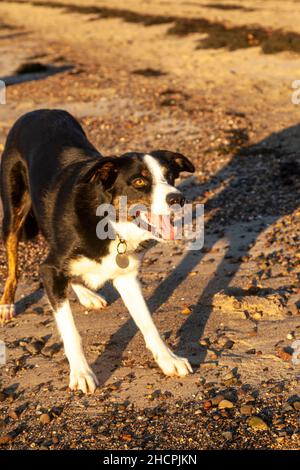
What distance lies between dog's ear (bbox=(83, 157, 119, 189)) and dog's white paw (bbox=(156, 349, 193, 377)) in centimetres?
138

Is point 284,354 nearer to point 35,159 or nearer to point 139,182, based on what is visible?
point 139,182

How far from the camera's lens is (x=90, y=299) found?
656 cm

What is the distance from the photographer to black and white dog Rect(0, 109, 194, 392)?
506 cm

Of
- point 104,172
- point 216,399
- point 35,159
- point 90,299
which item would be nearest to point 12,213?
point 35,159

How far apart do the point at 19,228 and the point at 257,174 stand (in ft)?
13.8

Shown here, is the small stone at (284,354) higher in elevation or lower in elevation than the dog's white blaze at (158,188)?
lower

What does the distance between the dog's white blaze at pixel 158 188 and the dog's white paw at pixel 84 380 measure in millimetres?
1323

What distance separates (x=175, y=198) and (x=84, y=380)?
152 cm

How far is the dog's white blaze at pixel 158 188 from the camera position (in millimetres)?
4922

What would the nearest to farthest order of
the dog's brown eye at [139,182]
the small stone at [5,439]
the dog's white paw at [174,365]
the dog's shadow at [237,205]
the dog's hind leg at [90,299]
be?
the small stone at [5,439]
the dog's brown eye at [139,182]
the dog's white paw at [174,365]
the dog's shadow at [237,205]
the dog's hind leg at [90,299]

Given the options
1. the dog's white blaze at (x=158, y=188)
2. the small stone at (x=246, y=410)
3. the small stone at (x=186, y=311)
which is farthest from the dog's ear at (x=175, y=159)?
the small stone at (x=246, y=410)

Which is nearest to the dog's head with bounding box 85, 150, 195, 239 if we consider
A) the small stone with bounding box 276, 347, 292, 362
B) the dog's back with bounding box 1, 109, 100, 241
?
the dog's back with bounding box 1, 109, 100, 241

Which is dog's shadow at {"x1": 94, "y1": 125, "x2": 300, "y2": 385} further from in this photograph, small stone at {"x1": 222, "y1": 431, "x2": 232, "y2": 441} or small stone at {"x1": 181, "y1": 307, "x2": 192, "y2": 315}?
small stone at {"x1": 222, "y1": 431, "x2": 232, "y2": 441}

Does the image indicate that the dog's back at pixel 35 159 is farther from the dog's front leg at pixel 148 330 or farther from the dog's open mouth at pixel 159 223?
the dog's open mouth at pixel 159 223
